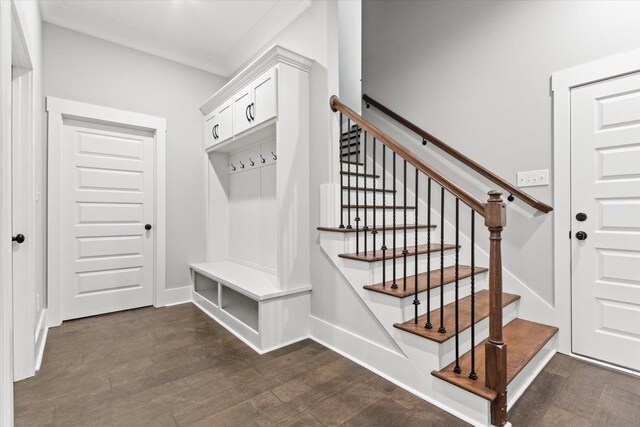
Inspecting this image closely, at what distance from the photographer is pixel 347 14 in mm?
4387

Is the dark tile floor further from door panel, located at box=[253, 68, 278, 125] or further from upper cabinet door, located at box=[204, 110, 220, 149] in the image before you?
upper cabinet door, located at box=[204, 110, 220, 149]

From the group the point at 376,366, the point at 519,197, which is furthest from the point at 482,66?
the point at 376,366

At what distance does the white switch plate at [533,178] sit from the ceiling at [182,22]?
2265mm

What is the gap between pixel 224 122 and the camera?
332 cm

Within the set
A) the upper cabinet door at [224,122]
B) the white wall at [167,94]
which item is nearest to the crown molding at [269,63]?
the upper cabinet door at [224,122]

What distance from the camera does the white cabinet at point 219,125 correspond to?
3222mm

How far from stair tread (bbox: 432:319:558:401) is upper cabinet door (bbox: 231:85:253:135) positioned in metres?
2.45

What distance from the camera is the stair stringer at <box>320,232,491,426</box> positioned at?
1559 millimetres

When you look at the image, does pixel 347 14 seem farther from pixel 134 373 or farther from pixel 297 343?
pixel 134 373

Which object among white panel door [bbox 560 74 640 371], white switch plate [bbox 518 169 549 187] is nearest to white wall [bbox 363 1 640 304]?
white switch plate [bbox 518 169 549 187]

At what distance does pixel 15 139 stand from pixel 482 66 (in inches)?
136

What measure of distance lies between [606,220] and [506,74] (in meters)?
1.30

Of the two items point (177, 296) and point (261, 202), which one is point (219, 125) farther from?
point (177, 296)

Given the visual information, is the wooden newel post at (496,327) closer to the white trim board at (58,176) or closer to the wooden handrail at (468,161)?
the wooden handrail at (468,161)
